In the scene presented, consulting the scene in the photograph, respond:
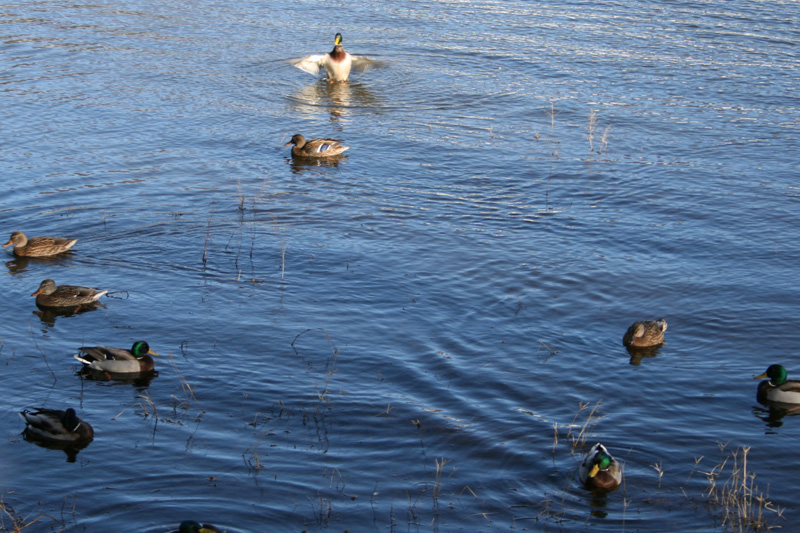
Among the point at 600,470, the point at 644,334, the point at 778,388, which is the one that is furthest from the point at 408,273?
the point at 600,470

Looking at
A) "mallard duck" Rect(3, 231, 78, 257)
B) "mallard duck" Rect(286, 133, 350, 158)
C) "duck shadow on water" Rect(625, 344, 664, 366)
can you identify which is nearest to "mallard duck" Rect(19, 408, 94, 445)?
"mallard duck" Rect(3, 231, 78, 257)

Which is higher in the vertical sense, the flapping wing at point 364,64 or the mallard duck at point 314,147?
the flapping wing at point 364,64

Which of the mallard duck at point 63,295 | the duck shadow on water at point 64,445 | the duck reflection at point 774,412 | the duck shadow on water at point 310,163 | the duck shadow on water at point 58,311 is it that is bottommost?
the duck shadow on water at point 64,445

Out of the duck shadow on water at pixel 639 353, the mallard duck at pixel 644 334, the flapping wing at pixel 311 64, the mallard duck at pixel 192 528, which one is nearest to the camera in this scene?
the mallard duck at pixel 192 528

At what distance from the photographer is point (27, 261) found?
1312cm

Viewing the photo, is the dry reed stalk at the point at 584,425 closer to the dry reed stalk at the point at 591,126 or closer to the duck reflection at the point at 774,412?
the duck reflection at the point at 774,412

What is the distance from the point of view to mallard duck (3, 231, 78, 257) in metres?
13.1

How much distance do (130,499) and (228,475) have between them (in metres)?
0.84

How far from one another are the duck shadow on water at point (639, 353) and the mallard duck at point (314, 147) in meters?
8.27

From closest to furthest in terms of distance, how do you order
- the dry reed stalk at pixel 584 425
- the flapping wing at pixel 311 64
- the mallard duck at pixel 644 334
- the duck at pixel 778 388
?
1. the dry reed stalk at pixel 584 425
2. the duck at pixel 778 388
3. the mallard duck at pixel 644 334
4. the flapping wing at pixel 311 64

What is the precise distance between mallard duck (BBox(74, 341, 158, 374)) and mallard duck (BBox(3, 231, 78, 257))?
137 inches

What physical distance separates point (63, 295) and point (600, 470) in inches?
275

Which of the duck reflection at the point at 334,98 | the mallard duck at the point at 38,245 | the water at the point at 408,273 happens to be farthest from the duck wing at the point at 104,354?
the duck reflection at the point at 334,98

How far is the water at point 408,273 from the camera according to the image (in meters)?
8.19
